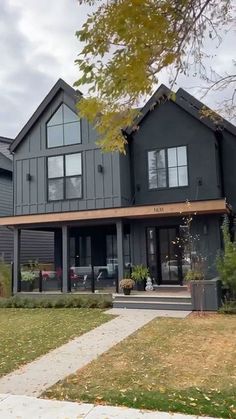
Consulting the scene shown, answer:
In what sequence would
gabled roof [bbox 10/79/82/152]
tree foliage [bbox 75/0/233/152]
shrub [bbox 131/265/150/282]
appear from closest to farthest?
tree foliage [bbox 75/0/233/152] < shrub [bbox 131/265/150/282] < gabled roof [bbox 10/79/82/152]

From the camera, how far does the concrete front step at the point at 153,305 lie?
39.0 feet

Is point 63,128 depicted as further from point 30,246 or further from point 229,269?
point 229,269

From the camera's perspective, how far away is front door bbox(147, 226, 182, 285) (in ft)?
48.5

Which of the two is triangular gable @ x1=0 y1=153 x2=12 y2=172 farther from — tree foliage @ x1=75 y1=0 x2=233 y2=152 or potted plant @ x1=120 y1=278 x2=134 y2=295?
tree foliage @ x1=75 y1=0 x2=233 y2=152

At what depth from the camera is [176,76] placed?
5578 millimetres

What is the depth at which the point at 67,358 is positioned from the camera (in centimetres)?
715

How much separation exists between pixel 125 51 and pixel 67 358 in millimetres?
5235

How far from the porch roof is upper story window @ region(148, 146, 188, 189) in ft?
5.63

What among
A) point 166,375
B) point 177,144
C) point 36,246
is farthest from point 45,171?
point 166,375

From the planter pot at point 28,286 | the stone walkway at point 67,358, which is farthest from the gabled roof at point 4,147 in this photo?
the stone walkway at point 67,358

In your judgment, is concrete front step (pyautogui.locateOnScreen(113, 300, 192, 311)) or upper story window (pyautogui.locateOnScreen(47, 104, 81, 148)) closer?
concrete front step (pyautogui.locateOnScreen(113, 300, 192, 311))

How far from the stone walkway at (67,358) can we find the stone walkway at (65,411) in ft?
1.25

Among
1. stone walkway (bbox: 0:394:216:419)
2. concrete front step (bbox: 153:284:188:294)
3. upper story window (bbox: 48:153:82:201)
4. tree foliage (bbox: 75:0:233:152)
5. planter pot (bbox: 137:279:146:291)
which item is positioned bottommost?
stone walkway (bbox: 0:394:216:419)

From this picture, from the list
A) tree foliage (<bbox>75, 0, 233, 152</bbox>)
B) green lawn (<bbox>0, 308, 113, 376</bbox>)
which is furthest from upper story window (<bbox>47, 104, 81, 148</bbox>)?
tree foliage (<bbox>75, 0, 233, 152</bbox>)
